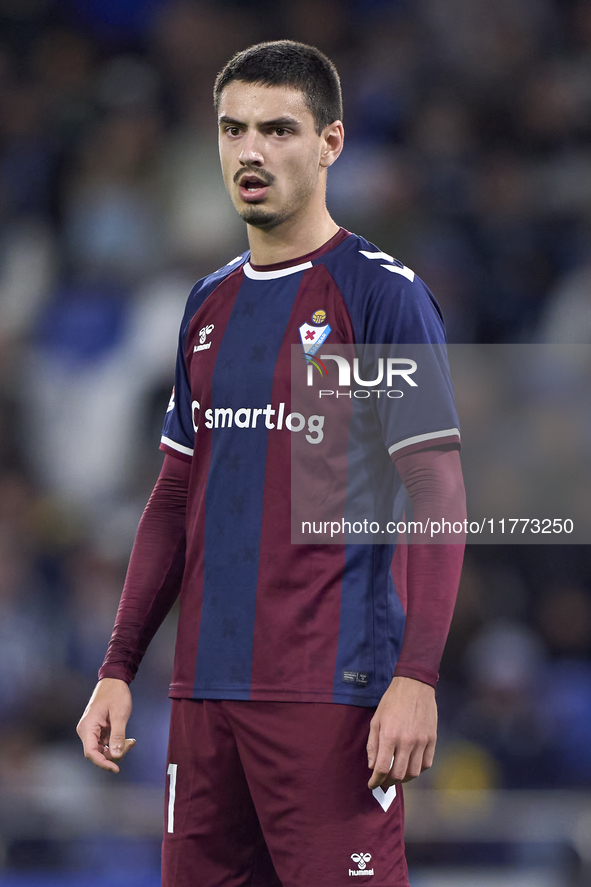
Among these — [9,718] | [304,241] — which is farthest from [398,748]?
[9,718]

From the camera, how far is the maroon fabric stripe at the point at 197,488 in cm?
237

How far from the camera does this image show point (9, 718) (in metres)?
5.14

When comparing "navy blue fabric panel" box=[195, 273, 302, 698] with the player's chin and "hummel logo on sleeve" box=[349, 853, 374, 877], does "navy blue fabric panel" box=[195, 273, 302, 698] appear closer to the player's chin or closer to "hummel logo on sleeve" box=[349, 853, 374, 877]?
the player's chin

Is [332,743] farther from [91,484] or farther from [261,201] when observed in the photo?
[91,484]

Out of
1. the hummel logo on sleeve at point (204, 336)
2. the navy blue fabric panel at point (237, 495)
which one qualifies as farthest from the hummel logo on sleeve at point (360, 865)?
the hummel logo on sleeve at point (204, 336)

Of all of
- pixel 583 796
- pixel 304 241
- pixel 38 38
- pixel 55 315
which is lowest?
pixel 583 796

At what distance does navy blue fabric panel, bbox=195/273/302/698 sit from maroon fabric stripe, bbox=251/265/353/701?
0.08ft

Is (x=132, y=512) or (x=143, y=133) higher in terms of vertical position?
(x=143, y=133)

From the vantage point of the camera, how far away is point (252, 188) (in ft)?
7.89

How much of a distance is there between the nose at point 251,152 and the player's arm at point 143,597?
685mm

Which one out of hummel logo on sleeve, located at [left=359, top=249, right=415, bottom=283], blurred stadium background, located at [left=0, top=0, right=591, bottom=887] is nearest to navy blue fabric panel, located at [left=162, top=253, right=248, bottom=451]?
hummel logo on sleeve, located at [left=359, top=249, right=415, bottom=283]

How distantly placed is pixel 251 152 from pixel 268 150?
0.12 ft

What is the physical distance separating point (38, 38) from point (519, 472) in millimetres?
4295

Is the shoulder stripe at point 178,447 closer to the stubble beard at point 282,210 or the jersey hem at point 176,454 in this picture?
the jersey hem at point 176,454
